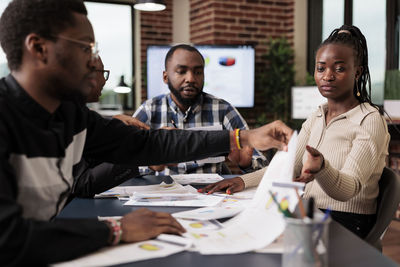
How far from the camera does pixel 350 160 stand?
144 centimetres

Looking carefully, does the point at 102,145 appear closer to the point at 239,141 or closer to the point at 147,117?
the point at 239,141

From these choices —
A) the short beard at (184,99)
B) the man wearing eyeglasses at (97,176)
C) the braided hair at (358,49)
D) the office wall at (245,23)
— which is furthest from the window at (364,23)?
the man wearing eyeglasses at (97,176)

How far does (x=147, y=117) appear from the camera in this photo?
2521 millimetres

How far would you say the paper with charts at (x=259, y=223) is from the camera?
897mm

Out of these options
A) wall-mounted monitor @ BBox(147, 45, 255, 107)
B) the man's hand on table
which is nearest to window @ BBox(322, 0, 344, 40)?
wall-mounted monitor @ BBox(147, 45, 255, 107)

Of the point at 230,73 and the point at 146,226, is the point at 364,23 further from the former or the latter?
the point at 146,226

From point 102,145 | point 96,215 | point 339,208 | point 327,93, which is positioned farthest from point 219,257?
point 327,93

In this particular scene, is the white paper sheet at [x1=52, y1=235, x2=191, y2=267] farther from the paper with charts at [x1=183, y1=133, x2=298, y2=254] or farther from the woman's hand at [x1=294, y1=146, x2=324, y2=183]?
the woman's hand at [x1=294, y1=146, x2=324, y2=183]

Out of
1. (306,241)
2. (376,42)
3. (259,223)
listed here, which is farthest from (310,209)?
(376,42)

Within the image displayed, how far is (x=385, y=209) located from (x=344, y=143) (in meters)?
0.31

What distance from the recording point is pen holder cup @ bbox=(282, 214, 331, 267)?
2.33ft

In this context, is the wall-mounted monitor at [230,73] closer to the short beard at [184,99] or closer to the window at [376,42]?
the window at [376,42]

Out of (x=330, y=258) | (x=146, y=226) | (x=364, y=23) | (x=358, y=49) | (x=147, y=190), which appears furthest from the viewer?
(x=364, y=23)

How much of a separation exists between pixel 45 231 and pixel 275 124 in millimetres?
793
